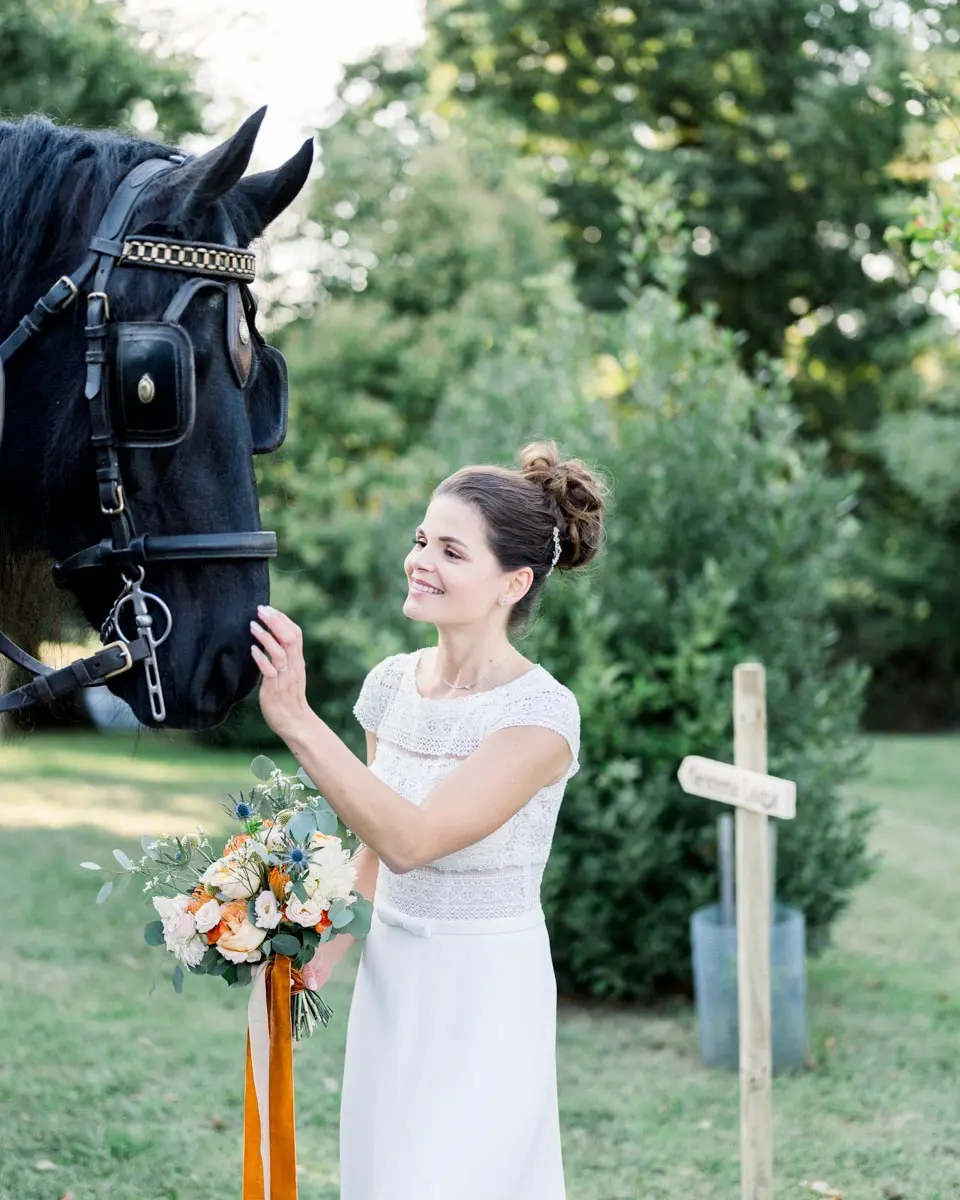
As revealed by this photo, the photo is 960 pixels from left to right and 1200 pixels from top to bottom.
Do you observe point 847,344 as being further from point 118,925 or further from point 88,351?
point 88,351

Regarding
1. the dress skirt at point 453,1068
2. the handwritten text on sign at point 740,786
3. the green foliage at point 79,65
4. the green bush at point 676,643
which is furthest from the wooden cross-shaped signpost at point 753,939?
the green foliage at point 79,65

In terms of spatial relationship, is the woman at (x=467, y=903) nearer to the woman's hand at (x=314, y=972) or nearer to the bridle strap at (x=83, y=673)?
the woman's hand at (x=314, y=972)

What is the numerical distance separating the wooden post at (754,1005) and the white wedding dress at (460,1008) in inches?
48.2

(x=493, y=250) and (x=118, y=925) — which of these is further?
(x=493, y=250)

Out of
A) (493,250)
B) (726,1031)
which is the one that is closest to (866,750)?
(726,1031)

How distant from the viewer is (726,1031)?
5242mm

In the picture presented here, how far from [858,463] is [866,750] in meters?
17.2

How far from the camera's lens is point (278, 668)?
2062mm

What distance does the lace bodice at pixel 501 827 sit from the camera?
8.16 feet

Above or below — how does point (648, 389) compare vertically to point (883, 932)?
above

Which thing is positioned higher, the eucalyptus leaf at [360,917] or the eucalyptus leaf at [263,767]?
the eucalyptus leaf at [263,767]

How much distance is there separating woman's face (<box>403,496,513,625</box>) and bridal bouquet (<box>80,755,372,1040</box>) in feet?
1.40

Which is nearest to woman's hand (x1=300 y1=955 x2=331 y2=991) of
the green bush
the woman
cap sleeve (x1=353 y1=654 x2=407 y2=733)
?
the woman

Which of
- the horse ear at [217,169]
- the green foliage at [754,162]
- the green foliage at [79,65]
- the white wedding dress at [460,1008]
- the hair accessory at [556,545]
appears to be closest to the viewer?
the horse ear at [217,169]
